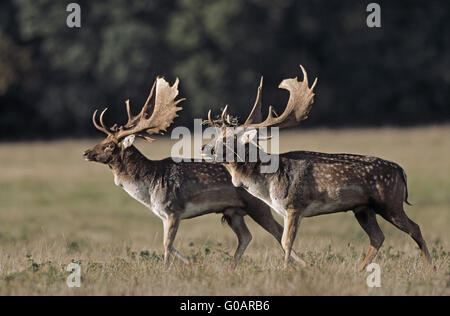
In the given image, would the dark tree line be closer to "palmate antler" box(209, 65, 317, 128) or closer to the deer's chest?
the deer's chest

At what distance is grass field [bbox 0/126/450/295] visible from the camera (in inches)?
318

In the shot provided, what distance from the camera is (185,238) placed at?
51.3 ft

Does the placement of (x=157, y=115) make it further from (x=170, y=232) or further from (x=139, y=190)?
(x=170, y=232)

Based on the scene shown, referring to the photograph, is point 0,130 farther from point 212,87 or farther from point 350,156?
point 350,156

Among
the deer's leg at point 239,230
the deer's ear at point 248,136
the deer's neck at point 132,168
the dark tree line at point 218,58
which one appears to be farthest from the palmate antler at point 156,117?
the dark tree line at point 218,58

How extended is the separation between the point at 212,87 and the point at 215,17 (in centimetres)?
351

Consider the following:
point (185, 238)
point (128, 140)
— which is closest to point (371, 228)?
point (128, 140)

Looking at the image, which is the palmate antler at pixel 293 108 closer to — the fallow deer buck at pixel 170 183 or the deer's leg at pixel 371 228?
the fallow deer buck at pixel 170 183

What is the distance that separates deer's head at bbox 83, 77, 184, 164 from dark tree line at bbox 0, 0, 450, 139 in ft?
103

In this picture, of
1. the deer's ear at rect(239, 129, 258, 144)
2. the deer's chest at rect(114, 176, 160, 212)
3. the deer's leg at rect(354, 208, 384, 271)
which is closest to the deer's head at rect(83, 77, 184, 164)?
the deer's chest at rect(114, 176, 160, 212)

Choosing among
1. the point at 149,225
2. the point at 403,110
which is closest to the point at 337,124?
the point at 403,110

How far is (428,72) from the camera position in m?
44.7

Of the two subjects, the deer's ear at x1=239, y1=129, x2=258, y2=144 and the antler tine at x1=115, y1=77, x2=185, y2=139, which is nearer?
the deer's ear at x1=239, y1=129, x2=258, y2=144

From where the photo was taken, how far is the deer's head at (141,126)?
1012 centimetres
